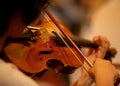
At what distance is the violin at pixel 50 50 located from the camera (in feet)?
4.00

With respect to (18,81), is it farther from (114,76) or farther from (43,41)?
(43,41)

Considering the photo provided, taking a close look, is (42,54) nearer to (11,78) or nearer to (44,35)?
(44,35)

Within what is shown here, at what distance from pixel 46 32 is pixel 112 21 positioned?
0.75 m

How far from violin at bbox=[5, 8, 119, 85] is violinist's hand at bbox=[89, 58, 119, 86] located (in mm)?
215

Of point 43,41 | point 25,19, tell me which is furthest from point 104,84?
point 43,41

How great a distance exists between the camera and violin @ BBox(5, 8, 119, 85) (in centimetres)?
122

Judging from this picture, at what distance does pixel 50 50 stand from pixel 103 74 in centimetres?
38

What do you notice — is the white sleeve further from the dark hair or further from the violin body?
the violin body

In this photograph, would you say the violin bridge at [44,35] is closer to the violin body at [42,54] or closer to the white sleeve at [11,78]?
the violin body at [42,54]

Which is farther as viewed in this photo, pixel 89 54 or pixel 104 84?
pixel 89 54

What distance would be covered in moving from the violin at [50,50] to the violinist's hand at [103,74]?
0.71 feet

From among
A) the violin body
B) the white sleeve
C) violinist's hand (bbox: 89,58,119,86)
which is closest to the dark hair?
the white sleeve

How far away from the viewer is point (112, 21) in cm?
194

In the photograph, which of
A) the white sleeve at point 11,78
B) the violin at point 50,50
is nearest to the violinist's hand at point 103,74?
the violin at point 50,50
